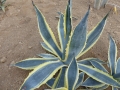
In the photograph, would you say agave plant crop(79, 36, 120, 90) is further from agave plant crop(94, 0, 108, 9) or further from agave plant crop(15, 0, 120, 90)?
agave plant crop(94, 0, 108, 9)

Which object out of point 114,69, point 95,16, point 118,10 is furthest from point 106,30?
point 114,69

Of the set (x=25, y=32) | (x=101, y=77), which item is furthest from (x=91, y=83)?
(x=25, y=32)

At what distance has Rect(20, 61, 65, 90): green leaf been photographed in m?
1.15

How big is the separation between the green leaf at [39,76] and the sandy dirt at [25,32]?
0.25 m

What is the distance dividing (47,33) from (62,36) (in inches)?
3.9

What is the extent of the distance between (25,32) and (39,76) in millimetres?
665

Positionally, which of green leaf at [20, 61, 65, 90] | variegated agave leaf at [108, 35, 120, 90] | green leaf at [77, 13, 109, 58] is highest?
green leaf at [77, 13, 109, 58]

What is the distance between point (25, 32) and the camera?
5.83 ft

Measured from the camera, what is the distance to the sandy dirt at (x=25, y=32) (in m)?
1.51

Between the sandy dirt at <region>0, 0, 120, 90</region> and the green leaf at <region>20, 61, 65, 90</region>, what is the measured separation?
0.25 m

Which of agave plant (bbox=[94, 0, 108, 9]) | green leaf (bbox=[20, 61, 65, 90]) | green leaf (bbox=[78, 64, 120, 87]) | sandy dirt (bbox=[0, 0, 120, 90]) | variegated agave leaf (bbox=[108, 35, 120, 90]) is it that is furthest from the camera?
agave plant (bbox=[94, 0, 108, 9])

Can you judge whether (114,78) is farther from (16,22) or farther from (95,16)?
(16,22)

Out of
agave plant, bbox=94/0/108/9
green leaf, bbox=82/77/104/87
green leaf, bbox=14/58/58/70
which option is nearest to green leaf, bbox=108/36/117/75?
green leaf, bbox=82/77/104/87

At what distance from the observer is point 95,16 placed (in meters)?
1.97
